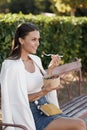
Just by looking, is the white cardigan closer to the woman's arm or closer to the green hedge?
the woman's arm

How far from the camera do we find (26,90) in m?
4.23

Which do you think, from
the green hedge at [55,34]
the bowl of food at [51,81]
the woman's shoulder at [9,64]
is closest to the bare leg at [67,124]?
the bowl of food at [51,81]

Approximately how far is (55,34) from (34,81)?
5.96 metres

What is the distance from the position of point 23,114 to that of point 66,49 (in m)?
6.70

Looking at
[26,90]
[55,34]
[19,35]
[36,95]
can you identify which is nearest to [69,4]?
[55,34]

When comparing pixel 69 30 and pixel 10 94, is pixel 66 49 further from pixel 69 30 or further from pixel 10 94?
pixel 10 94

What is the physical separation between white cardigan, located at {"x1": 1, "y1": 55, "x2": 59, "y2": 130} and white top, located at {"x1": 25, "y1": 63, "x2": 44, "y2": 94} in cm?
12

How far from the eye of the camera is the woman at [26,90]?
4203mm

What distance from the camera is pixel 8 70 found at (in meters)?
4.22

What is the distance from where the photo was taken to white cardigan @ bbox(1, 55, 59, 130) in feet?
13.7

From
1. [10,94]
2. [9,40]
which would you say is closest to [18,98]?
[10,94]

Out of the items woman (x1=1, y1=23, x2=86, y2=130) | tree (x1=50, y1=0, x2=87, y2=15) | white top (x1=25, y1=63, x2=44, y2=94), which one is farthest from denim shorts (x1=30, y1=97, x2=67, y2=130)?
tree (x1=50, y1=0, x2=87, y2=15)

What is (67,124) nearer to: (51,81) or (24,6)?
(51,81)

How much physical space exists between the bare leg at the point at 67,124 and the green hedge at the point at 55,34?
339 centimetres
